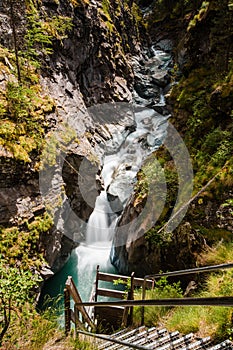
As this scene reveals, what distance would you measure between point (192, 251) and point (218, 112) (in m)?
4.97

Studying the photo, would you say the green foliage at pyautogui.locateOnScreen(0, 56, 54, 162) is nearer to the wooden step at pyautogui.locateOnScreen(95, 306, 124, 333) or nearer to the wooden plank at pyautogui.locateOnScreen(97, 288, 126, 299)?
the wooden plank at pyautogui.locateOnScreen(97, 288, 126, 299)

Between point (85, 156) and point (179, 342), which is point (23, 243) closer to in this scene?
point (85, 156)

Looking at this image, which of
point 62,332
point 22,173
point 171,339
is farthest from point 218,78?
point 62,332

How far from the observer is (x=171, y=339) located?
135 inches

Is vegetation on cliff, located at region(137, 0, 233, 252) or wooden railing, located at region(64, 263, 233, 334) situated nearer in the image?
wooden railing, located at region(64, 263, 233, 334)

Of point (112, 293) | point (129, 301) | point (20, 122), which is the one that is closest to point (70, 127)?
point (20, 122)

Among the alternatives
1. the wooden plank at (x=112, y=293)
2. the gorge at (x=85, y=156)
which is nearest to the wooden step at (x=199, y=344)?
the gorge at (x=85, y=156)

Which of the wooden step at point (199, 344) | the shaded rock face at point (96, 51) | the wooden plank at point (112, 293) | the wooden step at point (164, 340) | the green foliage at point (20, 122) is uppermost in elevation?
the shaded rock face at point (96, 51)

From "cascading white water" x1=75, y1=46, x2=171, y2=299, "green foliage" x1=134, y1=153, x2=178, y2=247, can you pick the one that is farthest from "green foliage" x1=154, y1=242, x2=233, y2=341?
"cascading white water" x1=75, y1=46, x2=171, y2=299

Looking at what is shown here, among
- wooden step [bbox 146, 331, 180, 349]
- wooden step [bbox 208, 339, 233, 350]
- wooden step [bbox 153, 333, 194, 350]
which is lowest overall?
wooden step [bbox 146, 331, 180, 349]

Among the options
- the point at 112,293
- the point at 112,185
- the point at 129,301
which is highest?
the point at 112,185

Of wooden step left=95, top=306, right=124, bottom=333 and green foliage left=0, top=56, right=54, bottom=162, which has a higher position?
green foliage left=0, top=56, right=54, bottom=162

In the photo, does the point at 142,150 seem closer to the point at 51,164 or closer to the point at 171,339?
the point at 51,164

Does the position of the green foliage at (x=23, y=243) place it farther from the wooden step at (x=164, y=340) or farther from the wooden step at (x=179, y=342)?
the wooden step at (x=179, y=342)
